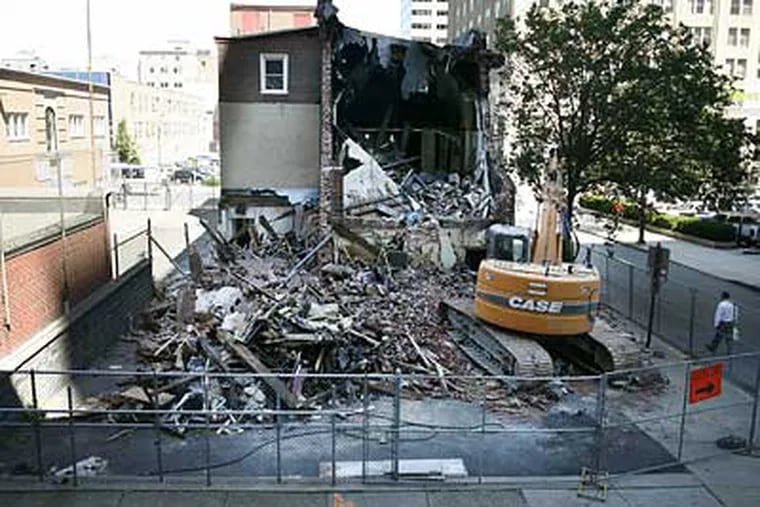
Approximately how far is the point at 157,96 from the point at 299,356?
85.2m

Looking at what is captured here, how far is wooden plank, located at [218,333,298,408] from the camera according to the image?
1430cm

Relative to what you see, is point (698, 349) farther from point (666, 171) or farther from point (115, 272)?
point (115, 272)

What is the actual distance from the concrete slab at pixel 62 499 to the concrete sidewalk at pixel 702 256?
2648cm

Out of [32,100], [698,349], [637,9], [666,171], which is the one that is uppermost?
[637,9]

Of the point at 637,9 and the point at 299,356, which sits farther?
the point at 637,9

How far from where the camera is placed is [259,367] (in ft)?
50.7

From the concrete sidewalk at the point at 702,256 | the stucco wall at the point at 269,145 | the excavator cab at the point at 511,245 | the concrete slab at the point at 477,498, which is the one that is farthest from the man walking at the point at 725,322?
the stucco wall at the point at 269,145

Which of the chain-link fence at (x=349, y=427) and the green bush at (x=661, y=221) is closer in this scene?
the chain-link fence at (x=349, y=427)

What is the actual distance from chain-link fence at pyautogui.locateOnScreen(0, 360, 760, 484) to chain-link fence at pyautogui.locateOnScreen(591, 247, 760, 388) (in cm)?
386

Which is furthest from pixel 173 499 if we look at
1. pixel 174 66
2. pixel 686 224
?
pixel 174 66

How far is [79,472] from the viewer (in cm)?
1172

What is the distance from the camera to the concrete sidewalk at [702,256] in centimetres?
3247

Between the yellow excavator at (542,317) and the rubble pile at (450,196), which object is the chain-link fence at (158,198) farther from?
the yellow excavator at (542,317)

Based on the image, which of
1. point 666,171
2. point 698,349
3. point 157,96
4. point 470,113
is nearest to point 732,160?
point 666,171
